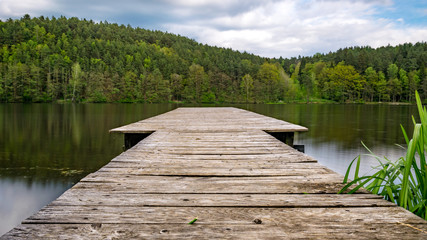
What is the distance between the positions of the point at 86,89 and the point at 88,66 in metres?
11.3

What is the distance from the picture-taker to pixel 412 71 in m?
81.9

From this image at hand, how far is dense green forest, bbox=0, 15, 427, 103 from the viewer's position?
2847 inches

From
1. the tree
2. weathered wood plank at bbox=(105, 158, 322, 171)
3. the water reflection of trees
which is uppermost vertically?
the tree

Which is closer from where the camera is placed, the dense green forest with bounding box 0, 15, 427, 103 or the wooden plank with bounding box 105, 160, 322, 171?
the wooden plank with bounding box 105, 160, 322, 171

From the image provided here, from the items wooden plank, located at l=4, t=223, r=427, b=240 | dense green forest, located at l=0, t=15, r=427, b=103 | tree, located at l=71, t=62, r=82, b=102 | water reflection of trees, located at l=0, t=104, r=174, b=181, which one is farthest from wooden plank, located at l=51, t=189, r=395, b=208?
tree, located at l=71, t=62, r=82, b=102

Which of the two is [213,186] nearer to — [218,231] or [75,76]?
[218,231]

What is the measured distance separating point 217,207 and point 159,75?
3264 inches

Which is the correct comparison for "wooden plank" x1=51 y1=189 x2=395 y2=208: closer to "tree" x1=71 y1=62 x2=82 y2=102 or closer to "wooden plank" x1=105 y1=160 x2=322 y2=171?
"wooden plank" x1=105 y1=160 x2=322 y2=171

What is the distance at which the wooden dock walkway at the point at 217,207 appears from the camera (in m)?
1.49

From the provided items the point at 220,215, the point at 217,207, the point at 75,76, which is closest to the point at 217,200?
the point at 217,207

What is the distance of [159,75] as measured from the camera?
8194 centimetres

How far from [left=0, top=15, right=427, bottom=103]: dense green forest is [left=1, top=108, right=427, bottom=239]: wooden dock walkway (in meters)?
76.2

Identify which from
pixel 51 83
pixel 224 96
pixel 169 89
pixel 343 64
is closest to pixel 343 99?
pixel 343 64

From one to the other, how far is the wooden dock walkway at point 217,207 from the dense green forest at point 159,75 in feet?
250
